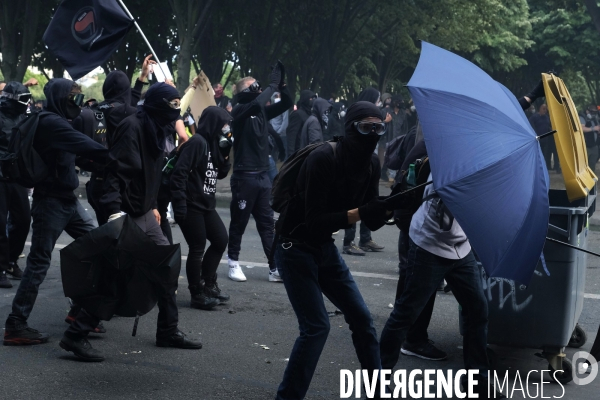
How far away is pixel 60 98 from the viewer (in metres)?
6.09

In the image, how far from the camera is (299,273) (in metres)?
4.55

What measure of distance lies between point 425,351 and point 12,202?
13.3 ft

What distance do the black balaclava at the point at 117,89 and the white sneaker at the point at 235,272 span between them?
Result: 1.97 meters

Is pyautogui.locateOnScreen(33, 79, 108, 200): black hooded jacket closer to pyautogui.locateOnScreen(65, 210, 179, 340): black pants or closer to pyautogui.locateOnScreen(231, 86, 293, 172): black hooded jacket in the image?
pyautogui.locateOnScreen(65, 210, 179, 340): black pants

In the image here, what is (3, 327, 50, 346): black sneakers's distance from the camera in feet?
19.6

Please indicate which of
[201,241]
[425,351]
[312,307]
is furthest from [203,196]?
[312,307]

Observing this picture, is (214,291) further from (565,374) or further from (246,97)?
(565,374)

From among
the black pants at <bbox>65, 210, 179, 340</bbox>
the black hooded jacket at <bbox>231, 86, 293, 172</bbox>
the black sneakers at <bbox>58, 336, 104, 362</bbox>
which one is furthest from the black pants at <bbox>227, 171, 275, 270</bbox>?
the black sneakers at <bbox>58, 336, 104, 362</bbox>

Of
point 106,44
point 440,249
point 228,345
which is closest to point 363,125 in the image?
point 440,249

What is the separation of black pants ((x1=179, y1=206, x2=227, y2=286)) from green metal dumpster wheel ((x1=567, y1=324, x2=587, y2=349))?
2797 millimetres

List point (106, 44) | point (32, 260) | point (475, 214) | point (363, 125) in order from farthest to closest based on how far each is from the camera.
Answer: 1. point (106, 44)
2. point (32, 260)
3. point (363, 125)
4. point (475, 214)

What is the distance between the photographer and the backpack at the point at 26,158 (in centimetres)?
597

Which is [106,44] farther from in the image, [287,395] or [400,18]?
[400,18]

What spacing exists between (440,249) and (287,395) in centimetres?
125
